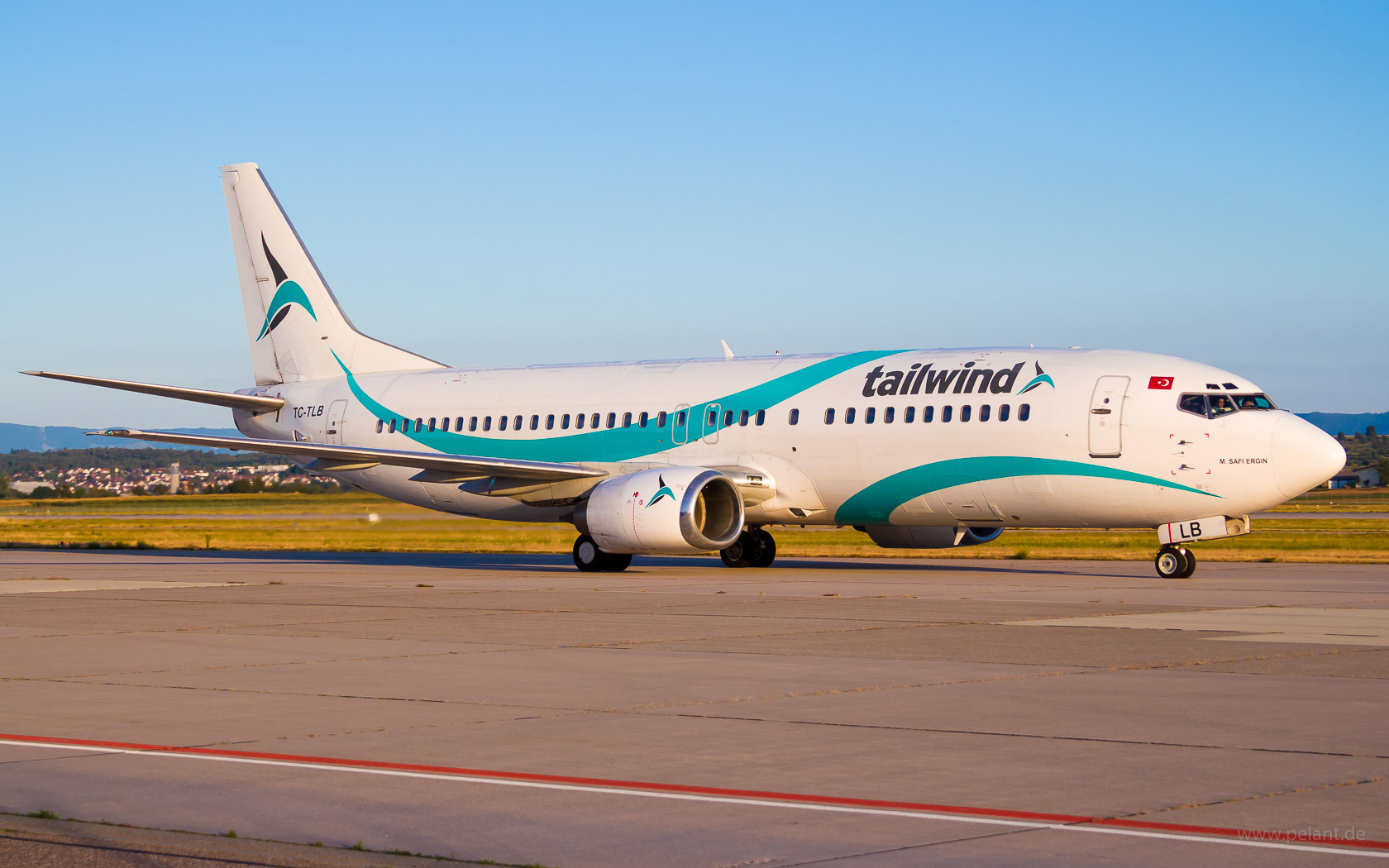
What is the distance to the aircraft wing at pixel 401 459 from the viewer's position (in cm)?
2800

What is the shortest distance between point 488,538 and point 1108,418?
20821mm

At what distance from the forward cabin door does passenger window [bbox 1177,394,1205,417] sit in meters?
→ 0.92

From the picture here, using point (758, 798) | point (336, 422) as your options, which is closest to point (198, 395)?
point (336, 422)

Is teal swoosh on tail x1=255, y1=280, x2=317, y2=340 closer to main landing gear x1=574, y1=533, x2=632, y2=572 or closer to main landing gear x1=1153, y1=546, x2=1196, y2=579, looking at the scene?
main landing gear x1=574, y1=533, x2=632, y2=572

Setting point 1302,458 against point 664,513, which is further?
point 664,513

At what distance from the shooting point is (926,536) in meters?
28.1

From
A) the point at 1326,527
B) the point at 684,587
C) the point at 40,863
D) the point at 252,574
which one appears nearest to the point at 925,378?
the point at 684,587

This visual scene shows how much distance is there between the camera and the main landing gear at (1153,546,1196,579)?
76.5ft

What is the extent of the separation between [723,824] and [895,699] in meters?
4.05

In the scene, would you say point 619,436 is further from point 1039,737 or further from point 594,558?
point 1039,737

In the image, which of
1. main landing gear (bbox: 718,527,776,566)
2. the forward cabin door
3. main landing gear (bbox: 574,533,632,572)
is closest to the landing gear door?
main landing gear (bbox: 574,533,632,572)

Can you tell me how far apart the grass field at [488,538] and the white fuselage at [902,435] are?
6.55 metres

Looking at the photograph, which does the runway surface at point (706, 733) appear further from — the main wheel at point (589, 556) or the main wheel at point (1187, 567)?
the main wheel at point (589, 556)

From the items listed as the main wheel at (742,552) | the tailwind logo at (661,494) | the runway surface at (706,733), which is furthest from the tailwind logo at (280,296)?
the runway surface at (706,733)
